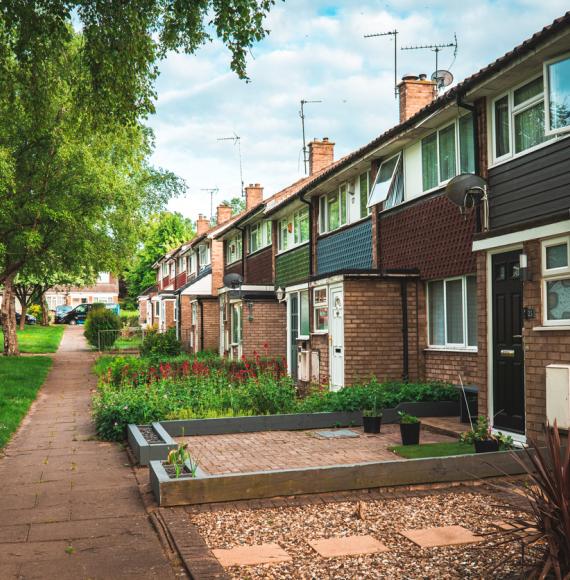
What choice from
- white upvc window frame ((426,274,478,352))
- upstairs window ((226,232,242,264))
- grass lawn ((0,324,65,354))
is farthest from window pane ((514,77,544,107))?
grass lawn ((0,324,65,354))

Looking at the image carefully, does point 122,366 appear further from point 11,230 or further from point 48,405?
point 11,230

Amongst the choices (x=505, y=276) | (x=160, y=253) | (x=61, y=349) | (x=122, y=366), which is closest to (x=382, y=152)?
(x=505, y=276)

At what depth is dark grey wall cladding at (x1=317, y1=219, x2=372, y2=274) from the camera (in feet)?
52.5

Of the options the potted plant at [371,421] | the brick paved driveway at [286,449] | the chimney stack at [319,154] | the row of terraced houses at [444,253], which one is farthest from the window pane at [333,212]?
the potted plant at [371,421]

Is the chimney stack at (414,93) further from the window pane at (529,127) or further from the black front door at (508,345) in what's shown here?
the black front door at (508,345)

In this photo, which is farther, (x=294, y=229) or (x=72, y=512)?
(x=294, y=229)

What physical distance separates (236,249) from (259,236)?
4375 mm

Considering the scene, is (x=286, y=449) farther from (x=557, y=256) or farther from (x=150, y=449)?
(x=557, y=256)

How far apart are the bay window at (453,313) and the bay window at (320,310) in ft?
8.31

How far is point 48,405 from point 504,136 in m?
10.7

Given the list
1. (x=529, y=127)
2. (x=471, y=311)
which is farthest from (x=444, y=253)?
(x=529, y=127)

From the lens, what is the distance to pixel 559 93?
8.69 m

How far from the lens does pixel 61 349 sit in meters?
33.8

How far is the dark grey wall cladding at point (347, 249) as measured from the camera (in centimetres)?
1599
